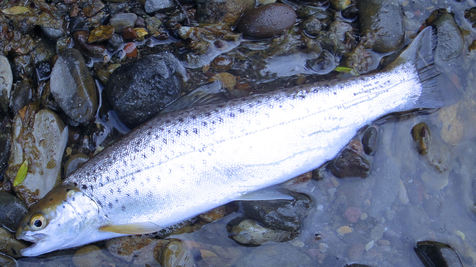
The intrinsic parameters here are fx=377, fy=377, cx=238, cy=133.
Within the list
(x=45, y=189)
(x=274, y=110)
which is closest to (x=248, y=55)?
(x=274, y=110)

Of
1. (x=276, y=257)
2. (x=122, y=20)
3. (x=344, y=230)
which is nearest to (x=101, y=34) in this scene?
Result: (x=122, y=20)

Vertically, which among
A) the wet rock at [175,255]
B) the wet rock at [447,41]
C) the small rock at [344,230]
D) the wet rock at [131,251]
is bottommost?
the wet rock at [131,251]

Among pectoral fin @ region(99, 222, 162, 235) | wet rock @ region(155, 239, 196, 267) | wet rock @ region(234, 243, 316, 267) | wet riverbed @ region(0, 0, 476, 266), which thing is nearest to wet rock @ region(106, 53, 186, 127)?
wet riverbed @ region(0, 0, 476, 266)

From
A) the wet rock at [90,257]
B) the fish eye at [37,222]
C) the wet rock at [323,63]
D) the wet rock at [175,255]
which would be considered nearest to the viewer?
the fish eye at [37,222]

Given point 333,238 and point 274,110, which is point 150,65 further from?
point 333,238

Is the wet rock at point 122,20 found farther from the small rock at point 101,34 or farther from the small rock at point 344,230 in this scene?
the small rock at point 344,230

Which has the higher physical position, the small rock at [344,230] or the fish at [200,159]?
the fish at [200,159]

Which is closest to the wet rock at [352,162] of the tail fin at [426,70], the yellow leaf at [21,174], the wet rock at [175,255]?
the tail fin at [426,70]

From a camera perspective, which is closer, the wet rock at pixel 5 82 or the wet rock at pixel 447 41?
the wet rock at pixel 5 82
